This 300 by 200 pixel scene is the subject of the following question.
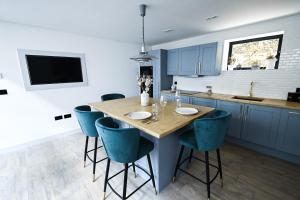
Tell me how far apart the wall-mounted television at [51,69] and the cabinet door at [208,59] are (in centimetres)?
298

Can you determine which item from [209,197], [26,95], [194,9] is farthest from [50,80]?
[209,197]

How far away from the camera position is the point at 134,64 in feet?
15.0

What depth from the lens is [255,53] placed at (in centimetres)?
292

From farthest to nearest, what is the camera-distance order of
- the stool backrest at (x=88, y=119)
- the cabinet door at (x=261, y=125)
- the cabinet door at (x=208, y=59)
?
the cabinet door at (x=208, y=59) → the cabinet door at (x=261, y=125) → the stool backrest at (x=88, y=119)

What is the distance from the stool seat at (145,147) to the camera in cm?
A: 145

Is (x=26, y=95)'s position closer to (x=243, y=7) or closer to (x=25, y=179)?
(x=25, y=179)

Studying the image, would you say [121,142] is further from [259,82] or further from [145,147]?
[259,82]

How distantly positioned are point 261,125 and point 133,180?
7.75 feet

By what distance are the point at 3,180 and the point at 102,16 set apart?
2.90 meters

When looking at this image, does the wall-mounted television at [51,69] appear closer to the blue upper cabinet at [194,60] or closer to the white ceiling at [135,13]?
the white ceiling at [135,13]

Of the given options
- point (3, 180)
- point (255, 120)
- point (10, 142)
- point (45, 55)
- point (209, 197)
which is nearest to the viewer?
point (209, 197)

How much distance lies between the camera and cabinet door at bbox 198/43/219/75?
3.16 m

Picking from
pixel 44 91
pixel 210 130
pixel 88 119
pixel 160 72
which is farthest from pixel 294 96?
pixel 44 91

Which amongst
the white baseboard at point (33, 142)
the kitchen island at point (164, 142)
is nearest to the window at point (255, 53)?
the kitchen island at point (164, 142)
